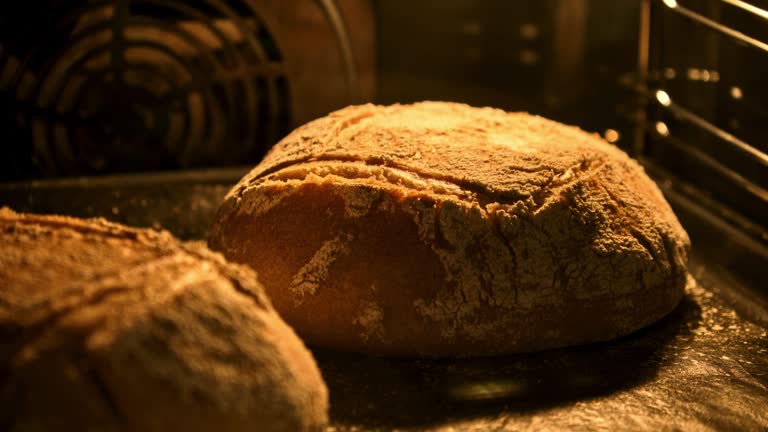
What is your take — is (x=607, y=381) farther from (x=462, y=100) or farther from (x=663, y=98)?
(x=462, y=100)

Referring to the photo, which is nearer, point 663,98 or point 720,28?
point 720,28

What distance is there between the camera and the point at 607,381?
1.34 m

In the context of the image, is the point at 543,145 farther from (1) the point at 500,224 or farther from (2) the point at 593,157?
(1) the point at 500,224

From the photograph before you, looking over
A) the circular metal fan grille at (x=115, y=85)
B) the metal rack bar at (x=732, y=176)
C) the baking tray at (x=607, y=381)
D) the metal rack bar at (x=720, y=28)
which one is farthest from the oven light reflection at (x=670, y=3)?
the circular metal fan grille at (x=115, y=85)

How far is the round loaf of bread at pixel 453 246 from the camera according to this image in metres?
1.39

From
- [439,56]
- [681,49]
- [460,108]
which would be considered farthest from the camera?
[439,56]

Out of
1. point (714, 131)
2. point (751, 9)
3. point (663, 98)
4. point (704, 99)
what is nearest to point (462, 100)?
point (704, 99)

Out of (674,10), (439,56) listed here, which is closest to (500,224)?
(674,10)

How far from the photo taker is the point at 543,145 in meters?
1.60

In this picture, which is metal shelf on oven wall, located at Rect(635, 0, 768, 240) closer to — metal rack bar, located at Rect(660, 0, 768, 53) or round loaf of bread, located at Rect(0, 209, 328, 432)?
metal rack bar, located at Rect(660, 0, 768, 53)

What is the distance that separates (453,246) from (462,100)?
2.79 meters

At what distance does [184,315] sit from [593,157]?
0.87 m

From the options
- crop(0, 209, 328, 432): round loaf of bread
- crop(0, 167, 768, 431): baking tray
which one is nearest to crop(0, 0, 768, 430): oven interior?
crop(0, 167, 768, 431): baking tray

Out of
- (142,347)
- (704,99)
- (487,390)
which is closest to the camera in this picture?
(142,347)
